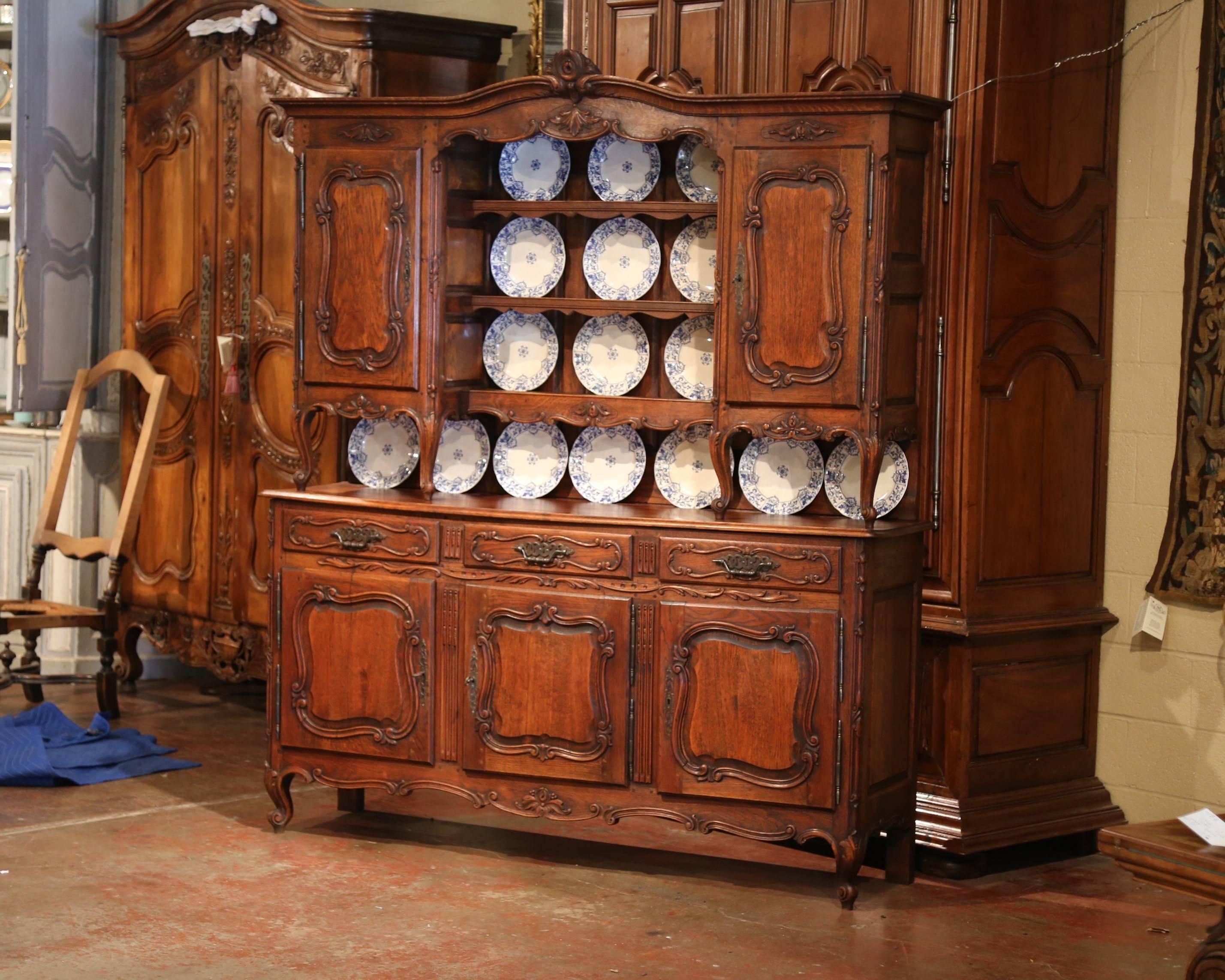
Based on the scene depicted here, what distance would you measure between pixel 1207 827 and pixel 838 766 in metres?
A: 1.05

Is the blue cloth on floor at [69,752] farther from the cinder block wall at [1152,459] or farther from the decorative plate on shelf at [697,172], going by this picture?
the cinder block wall at [1152,459]

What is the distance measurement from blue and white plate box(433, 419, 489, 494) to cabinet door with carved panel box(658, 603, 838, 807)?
3.13 ft

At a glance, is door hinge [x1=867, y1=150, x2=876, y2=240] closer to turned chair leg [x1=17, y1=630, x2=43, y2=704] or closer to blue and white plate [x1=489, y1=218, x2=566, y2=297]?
blue and white plate [x1=489, y1=218, x2=566, y2=297]

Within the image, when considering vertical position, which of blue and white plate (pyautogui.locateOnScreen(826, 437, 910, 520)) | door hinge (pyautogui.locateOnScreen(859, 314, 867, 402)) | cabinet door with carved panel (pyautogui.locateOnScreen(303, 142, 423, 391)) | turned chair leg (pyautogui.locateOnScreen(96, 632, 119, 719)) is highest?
cabinet door with carved panel (pyautogui.locateOnScreen(303, 142, 423, 391))

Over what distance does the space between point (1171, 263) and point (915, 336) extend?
0.75 m

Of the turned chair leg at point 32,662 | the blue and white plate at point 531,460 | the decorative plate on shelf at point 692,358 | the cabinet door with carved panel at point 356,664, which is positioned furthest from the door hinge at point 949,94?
the turned chair leg at point 32,662

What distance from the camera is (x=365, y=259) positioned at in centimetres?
456

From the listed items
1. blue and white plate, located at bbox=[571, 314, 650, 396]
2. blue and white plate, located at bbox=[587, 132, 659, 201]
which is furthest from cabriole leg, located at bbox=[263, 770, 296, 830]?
blue and white plate, located at bbox=[587, 132, 659, 201]

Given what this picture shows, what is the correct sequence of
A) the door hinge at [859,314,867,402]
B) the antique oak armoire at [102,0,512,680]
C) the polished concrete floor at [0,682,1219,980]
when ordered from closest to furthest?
the polished concrete floor at [0,682,1219,980] → the door hinge at [859,314,867,402] → the antique oak armoire at [102,0,512,680]

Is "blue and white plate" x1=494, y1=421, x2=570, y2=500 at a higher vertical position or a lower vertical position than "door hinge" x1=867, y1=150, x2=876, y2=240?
lower

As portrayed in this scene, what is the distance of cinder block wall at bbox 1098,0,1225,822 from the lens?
4.41 m

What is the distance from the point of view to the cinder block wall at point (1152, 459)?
174 inches

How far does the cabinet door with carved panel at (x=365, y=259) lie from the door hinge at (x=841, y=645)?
54.7 inches

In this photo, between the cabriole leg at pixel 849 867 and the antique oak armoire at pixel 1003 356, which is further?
the antique oak armoire at pixel 1003 356
